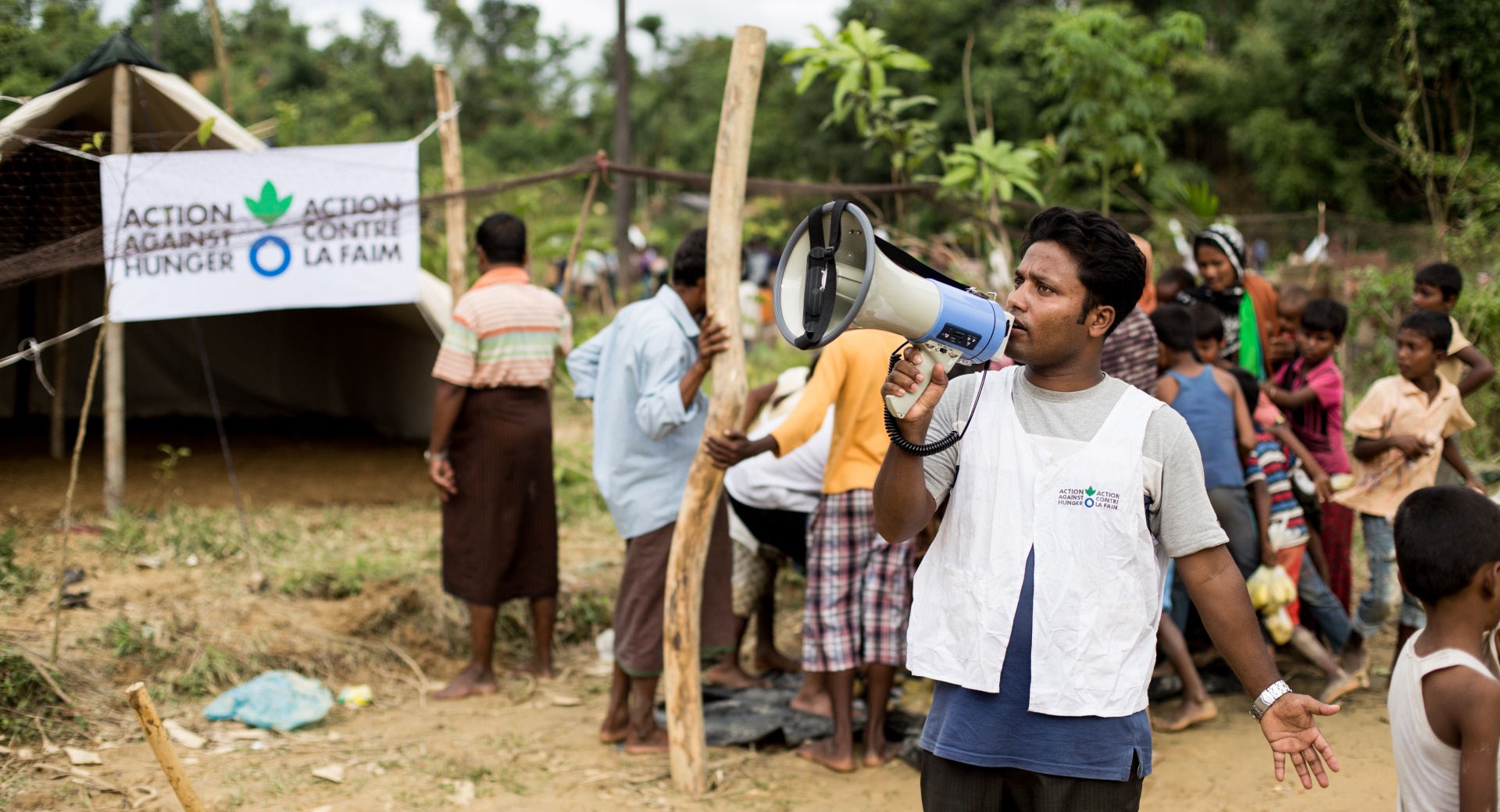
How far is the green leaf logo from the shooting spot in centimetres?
514

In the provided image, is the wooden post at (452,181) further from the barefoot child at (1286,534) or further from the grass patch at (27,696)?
the barefoot child at (1286,534)

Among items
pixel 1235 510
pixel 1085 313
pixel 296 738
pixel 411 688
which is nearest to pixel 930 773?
pixel 1085 313

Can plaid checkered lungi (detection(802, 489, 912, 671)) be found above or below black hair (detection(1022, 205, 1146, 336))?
below

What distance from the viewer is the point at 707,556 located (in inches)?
159

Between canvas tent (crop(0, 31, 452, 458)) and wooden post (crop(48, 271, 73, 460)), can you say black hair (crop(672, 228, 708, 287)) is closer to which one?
canvas tent (crop(0, 31, 452, 458))

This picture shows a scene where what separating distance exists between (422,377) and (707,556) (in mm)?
4478

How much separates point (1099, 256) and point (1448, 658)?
3.28 feet

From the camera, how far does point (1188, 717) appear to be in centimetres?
407

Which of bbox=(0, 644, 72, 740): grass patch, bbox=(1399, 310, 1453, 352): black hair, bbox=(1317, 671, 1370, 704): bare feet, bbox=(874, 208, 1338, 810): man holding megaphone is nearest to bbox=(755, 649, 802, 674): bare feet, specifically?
bbox=(1317, 671, 1370, 704): bare feet

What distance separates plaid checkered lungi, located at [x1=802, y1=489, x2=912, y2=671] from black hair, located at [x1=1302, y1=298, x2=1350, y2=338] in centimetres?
190

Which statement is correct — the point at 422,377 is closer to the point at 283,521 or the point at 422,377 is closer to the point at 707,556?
the point at 283,521

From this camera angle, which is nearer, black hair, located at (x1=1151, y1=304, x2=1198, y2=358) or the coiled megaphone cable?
the coiled megaphone cable

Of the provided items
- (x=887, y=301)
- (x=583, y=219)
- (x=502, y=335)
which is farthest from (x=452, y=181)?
(x=887, y=301)

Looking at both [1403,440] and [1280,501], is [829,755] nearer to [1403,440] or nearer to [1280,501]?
[1280,501]
